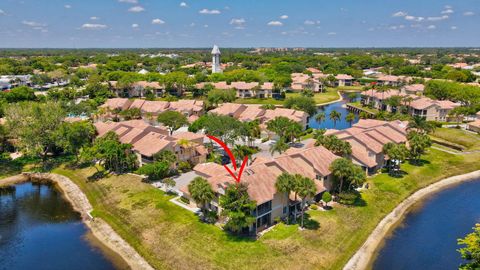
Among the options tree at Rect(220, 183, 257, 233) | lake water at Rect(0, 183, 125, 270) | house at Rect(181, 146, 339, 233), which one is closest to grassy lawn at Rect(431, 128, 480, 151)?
house at Rect(181, 146, 339, 233)

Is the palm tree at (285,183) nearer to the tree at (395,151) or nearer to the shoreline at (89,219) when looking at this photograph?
the shoreline at (89,219)

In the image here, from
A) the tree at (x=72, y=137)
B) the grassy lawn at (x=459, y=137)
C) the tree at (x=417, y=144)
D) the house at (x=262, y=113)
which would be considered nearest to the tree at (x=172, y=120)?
the house at (x=262, y=113)

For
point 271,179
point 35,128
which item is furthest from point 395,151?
point 35,128

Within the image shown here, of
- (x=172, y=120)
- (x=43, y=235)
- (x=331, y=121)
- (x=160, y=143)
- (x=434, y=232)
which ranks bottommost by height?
(x=434, y=232)

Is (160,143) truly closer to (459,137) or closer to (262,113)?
(262,113)

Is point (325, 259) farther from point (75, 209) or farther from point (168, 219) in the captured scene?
point (75, 209)

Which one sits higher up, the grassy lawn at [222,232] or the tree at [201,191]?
the tree at [201,191]
